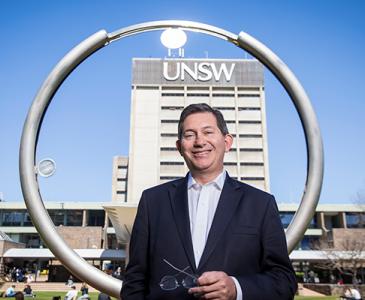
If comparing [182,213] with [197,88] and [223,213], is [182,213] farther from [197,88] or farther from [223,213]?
[197,88]

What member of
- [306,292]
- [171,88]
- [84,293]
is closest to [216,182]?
[84,293]

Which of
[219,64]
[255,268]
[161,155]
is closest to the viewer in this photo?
[255,268]

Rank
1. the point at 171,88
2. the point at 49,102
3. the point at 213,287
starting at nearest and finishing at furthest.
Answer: the point at 213,287 → the point at 49,102 → the point at 171,88

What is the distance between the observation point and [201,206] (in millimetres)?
2418

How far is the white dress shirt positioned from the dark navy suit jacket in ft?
0.14

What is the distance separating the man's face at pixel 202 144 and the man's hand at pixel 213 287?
29.2 inches

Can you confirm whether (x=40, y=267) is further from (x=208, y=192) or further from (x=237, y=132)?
(x=208, y=192)

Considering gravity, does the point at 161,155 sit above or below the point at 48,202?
above

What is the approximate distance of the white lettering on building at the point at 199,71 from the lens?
81.2 metres

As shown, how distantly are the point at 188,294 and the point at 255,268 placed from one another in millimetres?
428

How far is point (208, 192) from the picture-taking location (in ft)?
8.12

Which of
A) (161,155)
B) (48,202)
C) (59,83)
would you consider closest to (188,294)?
(59,83)

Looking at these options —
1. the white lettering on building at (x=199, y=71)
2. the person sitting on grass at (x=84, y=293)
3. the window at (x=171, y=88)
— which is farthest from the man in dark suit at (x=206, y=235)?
the white lettering on building at (x=199, y=71)

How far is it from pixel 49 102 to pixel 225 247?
3798 mm
